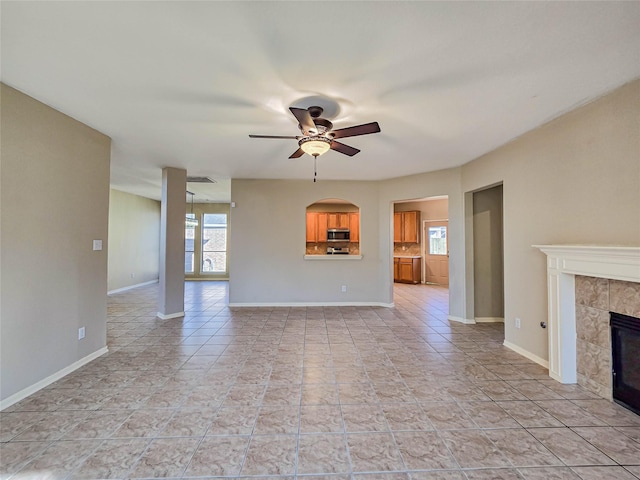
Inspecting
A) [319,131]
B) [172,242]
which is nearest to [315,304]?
[172,242]

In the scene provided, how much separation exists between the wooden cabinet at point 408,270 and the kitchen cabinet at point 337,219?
84.6 inches

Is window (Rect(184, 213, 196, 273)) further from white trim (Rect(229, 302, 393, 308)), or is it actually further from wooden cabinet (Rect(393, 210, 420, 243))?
wooden cabinet (Rect(393, 210, 420, 243))

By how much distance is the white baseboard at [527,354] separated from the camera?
2964 mm

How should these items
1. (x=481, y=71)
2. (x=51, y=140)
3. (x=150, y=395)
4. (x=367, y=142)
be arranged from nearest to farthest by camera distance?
(x=481, y=71) < (x=150, y=395) < (x=51, y=140) < (x=367, y=142)

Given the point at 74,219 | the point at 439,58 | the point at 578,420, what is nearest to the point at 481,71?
the point at 439,58

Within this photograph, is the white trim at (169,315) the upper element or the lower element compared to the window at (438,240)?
lower

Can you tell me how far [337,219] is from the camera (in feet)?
29.3

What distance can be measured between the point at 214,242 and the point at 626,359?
379 inches

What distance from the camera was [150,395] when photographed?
240cm

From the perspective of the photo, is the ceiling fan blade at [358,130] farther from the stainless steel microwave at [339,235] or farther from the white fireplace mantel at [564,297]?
the stainless steel microwave at [339,235]

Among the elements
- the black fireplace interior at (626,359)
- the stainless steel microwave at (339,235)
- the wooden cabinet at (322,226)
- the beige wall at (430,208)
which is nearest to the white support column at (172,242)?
the wooden cabinet at (322,226)

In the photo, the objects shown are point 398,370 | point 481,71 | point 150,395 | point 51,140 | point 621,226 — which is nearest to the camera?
point 481,71

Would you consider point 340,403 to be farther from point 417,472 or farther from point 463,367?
point 463,367

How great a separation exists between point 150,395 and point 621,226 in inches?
161
